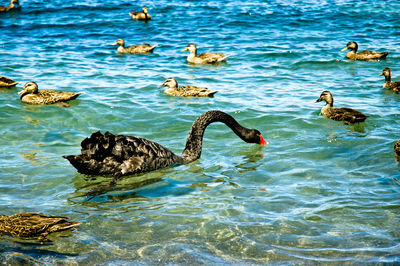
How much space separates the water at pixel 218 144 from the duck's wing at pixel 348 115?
0.73 ft

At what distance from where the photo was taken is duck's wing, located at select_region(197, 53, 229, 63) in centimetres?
1656

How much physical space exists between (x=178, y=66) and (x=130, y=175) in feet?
30.6

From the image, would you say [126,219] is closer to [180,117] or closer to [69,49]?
[180,117]

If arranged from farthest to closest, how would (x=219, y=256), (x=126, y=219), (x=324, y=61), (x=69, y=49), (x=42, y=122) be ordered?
1. (x=69, y=49)
2. (x=324, y=61)
3. (x=42, y=122)
4. (x=126, y=219)
5. (x=219, y=256)

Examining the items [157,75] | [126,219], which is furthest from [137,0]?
[126,219]

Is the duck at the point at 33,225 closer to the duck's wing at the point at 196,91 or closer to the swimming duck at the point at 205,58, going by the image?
the duck's wing at the point at 196,91

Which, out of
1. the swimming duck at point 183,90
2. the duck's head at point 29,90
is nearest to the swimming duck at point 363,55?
the swimming duck at point 183,90

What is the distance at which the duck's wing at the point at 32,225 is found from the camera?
546cm

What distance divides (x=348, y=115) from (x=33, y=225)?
7.47 meters

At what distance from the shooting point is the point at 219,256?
207 inches

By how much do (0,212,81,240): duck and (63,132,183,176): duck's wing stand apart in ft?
6.00

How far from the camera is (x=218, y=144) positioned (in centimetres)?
975

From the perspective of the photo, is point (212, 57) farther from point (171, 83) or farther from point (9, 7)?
point (9, 7)

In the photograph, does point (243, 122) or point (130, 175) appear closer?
point (130, 175)
